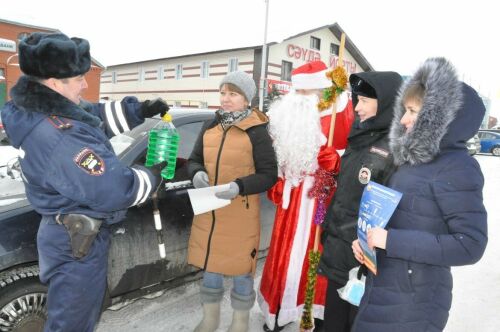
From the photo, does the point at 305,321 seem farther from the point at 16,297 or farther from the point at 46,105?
the point at 46,105

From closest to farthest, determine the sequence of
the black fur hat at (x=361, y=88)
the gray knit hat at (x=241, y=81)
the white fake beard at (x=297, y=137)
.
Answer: the black fur hat at (x=361, y=88) < the gray knit hat at (x=241, y=81) < the white fake beard at (x=297, y=137)

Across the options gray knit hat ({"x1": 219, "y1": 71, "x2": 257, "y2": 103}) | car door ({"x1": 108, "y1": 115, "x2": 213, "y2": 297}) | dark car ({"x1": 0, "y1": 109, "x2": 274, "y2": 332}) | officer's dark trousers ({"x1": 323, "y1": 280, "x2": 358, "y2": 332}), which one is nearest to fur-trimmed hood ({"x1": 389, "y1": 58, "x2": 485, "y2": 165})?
officer's dark trousers ({"x1": 323, "y1": 280, "x2": 358, "y2": 332})

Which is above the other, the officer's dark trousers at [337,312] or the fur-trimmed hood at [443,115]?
the fur-trimmed hood at [443,115]

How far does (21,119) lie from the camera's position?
1601mm

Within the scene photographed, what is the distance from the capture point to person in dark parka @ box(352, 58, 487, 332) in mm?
1335

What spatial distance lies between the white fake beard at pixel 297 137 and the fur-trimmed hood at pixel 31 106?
135 cm

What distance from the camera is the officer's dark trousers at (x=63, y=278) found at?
1.70m

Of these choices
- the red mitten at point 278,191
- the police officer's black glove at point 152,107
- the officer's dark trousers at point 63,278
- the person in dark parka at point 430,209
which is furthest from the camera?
the red mitten at point 278,191

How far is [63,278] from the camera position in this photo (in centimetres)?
170

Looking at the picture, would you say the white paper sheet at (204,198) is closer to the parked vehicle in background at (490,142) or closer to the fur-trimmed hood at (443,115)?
the fur-trimmed hood at (443,115)

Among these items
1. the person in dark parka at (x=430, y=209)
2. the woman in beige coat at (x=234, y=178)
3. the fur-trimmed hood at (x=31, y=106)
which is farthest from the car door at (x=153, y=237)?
the person in dark parka at (x=430, y=209)

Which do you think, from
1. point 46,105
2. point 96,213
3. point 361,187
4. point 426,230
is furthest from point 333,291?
point 46,105

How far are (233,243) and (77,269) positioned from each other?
3.24ft

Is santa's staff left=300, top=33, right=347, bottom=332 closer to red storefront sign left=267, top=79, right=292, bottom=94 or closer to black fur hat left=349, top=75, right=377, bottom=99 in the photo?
black fur hat left=349, top=75, right=377, bottom=99
